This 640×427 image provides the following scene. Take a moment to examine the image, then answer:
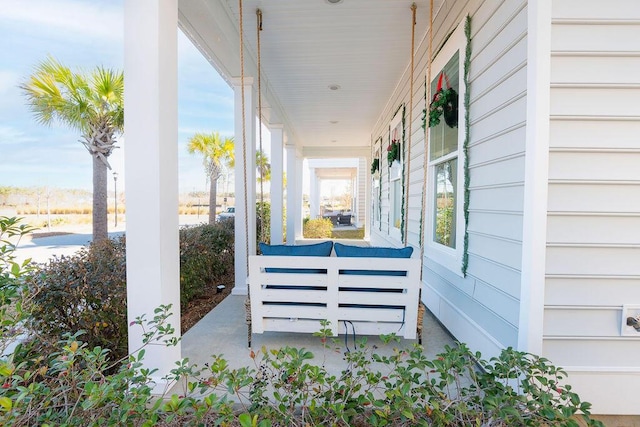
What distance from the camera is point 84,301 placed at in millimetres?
2322

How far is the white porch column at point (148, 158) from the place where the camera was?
1.84 meters

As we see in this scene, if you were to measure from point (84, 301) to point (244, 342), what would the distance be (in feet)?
3.98

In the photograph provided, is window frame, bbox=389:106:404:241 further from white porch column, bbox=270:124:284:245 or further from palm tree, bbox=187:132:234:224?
palm tree, bbox=187:132:234:224

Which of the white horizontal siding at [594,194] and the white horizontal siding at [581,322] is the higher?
the white horizontal siding at [594,194]

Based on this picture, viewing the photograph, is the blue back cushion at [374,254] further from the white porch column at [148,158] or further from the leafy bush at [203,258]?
the leafy bush at [203,258]

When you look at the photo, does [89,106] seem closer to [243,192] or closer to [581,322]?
[243,192]

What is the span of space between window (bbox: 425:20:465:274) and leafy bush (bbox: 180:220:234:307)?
288cm

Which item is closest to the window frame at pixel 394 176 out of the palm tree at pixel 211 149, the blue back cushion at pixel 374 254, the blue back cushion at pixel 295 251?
the blue back cushion at pixel 374 254

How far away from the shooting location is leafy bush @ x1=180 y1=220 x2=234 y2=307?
3877 millimetres

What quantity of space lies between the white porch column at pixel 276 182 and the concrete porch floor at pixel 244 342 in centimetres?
384

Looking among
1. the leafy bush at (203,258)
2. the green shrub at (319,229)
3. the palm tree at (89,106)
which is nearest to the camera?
the leafy bush at (203,258)

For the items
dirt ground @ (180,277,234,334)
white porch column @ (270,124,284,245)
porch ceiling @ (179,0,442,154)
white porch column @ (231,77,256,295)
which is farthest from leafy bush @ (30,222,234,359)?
white porch column @ (270,124,284,245)

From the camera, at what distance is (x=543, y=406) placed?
3.85 ft

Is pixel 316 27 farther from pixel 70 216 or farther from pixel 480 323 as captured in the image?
pixel 70 216
